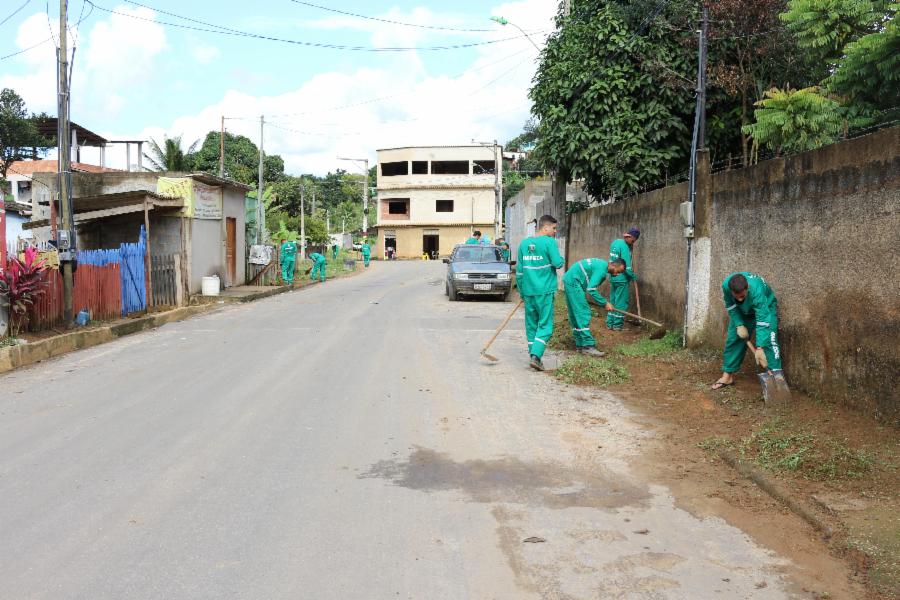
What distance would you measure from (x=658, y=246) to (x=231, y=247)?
52.2ft

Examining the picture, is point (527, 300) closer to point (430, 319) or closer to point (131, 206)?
point (430, 319)

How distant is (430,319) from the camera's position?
15305 mm

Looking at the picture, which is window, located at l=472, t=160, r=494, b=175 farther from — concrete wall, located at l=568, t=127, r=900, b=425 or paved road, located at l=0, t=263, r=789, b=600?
paved road, located at l=0, t=263, r=789, b=600

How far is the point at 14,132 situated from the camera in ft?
146

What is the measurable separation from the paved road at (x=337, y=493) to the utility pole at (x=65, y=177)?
345cm

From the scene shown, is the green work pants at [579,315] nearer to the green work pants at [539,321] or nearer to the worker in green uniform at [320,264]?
the green work pants at [539,321]

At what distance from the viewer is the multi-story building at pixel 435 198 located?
61438 millimetres

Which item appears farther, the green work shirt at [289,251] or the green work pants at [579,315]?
the green work shirt at [289,251]

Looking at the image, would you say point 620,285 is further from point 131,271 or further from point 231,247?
point 231,247

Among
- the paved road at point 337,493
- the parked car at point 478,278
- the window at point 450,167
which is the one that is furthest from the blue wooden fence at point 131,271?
the window at point 450,167

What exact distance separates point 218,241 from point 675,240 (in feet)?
50.4

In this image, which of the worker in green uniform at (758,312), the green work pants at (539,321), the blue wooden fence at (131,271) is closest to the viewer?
the worker in green uniform at (758,312)

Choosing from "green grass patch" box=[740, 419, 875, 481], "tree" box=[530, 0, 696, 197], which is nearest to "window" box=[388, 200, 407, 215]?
"tree" box=[530, 0, 696, 197]

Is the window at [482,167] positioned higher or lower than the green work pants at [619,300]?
higher
